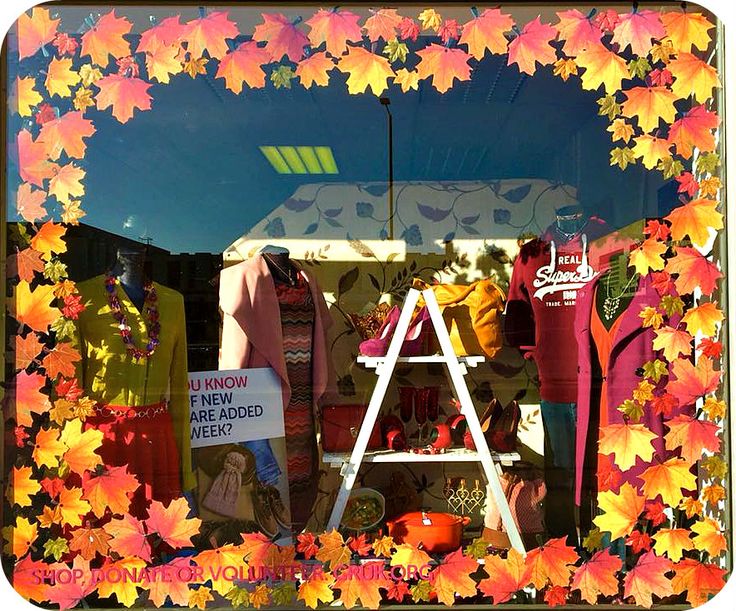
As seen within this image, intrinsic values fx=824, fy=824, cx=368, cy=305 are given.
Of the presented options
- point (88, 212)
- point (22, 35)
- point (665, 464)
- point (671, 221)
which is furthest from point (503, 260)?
point (22, 35)

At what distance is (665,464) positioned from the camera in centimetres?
288

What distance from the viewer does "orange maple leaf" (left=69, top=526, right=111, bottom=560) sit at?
2.84 meters

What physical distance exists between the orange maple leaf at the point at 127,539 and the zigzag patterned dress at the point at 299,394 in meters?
0.70

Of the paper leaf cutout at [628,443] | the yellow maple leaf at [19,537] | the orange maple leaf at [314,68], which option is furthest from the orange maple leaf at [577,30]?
the yellow maple leaf at [19,537]

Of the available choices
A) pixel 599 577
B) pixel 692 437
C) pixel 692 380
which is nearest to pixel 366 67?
pixel 692 380

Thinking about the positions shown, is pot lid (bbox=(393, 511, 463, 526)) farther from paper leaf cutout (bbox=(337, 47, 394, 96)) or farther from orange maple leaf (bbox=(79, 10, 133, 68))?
orange maple leaf (bbox=(79, 10, 133, 68))

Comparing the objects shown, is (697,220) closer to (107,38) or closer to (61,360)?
(107,38)

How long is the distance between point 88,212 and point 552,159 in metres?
1.83

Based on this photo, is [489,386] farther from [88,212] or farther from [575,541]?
[88,212]

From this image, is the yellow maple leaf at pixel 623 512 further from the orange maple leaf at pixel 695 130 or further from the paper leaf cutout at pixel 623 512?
the orange maple leaf at pixel 695 130

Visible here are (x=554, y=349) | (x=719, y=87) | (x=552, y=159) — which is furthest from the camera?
(x=554, y=349)

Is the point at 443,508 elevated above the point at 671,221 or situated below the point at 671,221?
below

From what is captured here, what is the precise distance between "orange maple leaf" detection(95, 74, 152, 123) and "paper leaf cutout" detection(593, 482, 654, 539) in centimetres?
219

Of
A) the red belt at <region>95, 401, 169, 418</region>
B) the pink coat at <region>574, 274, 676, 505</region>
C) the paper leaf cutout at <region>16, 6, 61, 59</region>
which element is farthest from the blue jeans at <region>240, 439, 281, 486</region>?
the paper leaf cutout at <region>16, 6, 61, 59</region>
